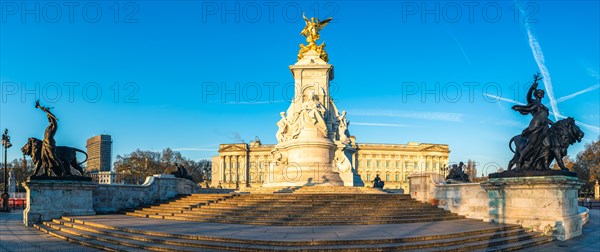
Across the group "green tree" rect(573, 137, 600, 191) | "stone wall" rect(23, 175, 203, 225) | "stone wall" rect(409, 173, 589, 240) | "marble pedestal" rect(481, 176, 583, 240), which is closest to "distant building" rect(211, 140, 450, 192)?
"green tree" rect(573, 137, 600, 191)

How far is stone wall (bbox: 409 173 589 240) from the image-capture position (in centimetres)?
1501

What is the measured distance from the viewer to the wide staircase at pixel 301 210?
1650cm

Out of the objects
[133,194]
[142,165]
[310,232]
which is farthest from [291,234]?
[142,165]

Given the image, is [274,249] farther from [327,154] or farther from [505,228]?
[327,154]

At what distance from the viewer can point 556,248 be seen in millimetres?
12711

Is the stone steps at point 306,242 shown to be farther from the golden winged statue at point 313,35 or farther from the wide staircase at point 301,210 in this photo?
the golden winged statue at point 313,35

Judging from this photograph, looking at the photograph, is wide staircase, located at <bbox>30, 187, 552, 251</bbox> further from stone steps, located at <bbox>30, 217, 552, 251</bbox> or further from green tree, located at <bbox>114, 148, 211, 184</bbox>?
green tree, located at <bbox>114, 148, 211, 184</bbox>

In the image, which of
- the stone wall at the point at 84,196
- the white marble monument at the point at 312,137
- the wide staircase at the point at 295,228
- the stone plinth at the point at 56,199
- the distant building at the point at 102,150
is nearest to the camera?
the wide staircase at the point at 295,228

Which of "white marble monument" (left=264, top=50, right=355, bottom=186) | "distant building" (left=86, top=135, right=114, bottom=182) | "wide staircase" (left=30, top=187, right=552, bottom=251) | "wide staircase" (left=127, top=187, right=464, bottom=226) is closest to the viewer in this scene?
"wide staircase" (left=30, top=187, right=552, bottom=251)

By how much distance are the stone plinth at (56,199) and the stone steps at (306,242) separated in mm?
5941

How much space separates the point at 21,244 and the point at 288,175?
20.1m

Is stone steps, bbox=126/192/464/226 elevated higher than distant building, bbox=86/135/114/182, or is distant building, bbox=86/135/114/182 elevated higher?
distant building, bbox=86/135/114/182

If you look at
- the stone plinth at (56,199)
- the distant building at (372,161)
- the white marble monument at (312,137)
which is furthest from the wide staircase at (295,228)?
Answer: the distant building at (372,161)

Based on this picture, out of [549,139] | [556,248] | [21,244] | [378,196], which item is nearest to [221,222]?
[21,244]
